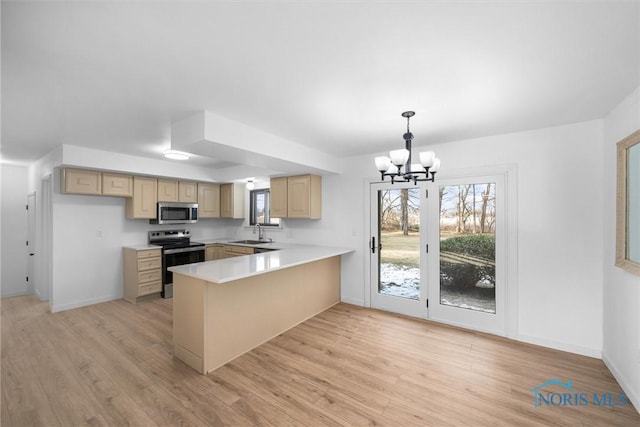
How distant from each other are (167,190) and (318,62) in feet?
14.7

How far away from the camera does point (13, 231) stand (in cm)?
480

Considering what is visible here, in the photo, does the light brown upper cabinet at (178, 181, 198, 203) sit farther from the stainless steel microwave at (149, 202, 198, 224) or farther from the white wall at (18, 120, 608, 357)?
the white wall at (18, 120, 608, 357)

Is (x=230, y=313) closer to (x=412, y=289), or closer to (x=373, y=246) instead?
(x=373, y=246)

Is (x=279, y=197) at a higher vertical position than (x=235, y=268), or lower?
higher

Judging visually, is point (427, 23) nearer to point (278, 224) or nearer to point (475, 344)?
point (475, 344)

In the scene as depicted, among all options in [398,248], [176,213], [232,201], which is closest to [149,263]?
[176,213]

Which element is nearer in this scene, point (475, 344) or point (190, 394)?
point (190, 394)

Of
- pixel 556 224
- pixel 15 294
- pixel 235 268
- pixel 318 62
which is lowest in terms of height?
pixel 15 294

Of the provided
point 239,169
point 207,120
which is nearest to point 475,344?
point 207,120

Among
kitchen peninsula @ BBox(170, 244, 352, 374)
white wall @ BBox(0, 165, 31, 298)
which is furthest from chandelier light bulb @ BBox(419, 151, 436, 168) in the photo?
white wall @ BBox(0, 165, 31, 298)

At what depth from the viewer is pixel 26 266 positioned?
4957mm

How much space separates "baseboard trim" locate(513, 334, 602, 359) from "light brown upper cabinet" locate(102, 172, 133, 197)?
6002 millimetres

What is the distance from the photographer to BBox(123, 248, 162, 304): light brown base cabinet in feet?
14.5

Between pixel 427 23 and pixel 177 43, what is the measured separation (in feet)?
4.49
